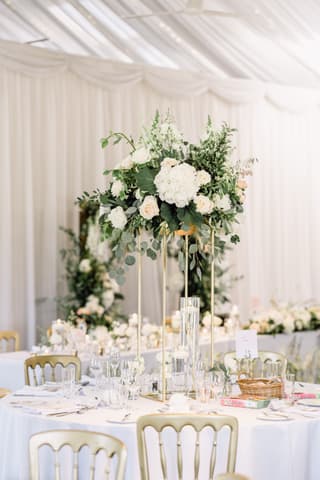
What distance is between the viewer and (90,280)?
27.6 feet

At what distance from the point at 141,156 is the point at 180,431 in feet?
4.54

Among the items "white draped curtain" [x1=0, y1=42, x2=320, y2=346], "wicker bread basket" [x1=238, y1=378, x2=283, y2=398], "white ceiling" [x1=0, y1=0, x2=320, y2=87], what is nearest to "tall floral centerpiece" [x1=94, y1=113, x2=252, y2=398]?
"wicker bread basket" [x1=238, y1=378, x2=283, y2=398]

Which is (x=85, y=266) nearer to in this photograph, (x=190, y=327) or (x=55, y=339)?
(x=55, y=339)

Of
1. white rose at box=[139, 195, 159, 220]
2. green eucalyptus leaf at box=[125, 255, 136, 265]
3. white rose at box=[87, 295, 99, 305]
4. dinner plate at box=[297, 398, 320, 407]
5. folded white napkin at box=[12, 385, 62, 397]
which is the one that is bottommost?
dinner plate at box=[297, 398, 320, 407]

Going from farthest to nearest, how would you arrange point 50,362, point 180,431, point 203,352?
point 203,352, point 50,362, point 180,431

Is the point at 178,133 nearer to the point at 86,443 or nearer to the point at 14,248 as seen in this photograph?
the point at 86,443

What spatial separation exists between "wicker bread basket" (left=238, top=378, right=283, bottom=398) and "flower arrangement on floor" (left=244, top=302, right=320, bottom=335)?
2.80 metres

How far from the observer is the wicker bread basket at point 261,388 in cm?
430

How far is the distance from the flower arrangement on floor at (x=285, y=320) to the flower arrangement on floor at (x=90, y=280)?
1547 mm

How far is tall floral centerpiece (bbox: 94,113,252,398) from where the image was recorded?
409cm

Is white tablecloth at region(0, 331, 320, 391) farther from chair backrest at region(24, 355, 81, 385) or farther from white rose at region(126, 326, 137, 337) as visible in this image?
chair backrest at region(24, 355, 81, 385)

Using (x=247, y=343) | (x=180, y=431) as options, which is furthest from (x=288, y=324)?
(x=180, y=431)

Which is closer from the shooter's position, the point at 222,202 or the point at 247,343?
the point at 222,202

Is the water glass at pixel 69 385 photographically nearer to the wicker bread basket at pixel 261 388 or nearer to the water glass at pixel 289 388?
the wicker bread basket at pixel 261 388
